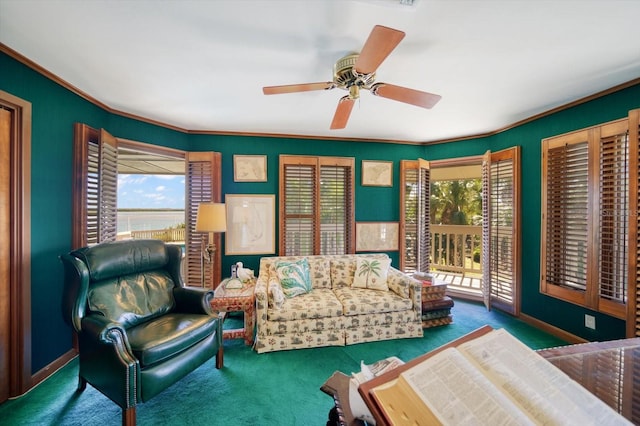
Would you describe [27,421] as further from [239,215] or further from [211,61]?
[211,61]

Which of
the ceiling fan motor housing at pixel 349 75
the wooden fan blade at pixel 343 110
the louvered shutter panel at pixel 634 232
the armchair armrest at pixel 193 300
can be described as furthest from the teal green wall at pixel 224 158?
the ceiling fan motor housing at pixel 349 75

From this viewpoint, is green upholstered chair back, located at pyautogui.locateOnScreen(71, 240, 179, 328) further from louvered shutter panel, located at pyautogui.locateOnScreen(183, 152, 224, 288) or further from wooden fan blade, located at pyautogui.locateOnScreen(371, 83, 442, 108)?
wooden fan blade, located at pyautogui.locateOnScreen(371, 83, 442, 108)

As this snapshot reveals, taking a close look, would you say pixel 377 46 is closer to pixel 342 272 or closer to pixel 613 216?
pixel 342 272

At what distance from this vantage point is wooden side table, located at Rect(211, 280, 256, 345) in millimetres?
2521

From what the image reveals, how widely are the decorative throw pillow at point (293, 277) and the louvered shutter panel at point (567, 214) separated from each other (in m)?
2.84

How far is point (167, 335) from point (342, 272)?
6.75 ft

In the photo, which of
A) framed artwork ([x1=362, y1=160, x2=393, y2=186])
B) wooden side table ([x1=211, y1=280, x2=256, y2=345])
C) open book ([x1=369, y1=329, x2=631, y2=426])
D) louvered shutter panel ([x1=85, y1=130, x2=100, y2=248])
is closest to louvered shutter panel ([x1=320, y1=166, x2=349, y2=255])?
framed artwork ([x1=362, y1=160, x2=393, y2=186])

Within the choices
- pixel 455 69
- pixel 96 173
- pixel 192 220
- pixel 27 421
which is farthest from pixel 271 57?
pixel 27 421

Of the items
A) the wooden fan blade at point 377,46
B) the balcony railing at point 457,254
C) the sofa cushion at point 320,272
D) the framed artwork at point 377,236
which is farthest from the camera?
the balcony railing at point 457,254

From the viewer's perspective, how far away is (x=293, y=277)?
298 cm

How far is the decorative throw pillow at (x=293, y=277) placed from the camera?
291 cm

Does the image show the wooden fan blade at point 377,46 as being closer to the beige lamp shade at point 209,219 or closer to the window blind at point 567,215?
the beige lamp shade at point 209,219

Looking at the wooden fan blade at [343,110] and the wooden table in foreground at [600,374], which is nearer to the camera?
the wooden table in foreground at [600,374]

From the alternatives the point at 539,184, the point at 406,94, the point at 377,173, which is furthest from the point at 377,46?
the point at 539,184
